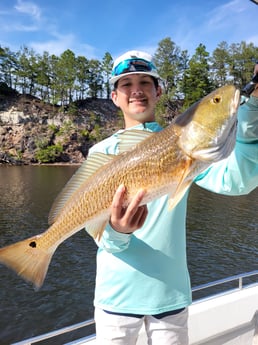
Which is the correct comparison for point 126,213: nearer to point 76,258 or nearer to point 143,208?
point 143,208

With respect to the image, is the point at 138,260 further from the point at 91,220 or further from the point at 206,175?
the point at 206,175

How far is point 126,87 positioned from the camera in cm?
246

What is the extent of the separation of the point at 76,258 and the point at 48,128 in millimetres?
48197

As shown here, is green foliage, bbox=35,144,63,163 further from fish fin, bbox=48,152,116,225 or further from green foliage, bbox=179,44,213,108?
fish fin, bbox=48,152,116,225

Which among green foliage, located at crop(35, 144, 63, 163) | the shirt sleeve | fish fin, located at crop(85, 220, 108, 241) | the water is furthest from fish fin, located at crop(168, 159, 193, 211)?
green foliage, located at crop(35, 144, 63, 163)

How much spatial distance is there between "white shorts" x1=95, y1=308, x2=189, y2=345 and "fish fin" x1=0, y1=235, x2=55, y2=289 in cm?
52

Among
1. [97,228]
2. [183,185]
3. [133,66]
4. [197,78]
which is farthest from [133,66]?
[197,78]

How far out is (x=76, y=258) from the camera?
40.8 feet

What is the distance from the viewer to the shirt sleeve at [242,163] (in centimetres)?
172

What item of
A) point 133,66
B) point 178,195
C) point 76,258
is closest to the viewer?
point 178,195

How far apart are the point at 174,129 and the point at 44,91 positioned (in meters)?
67.6

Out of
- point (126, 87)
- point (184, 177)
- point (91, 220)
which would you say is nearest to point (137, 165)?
point (184, 177)

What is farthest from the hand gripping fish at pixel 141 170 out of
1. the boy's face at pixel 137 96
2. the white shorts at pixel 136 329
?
the white shorts at pixel 136 329

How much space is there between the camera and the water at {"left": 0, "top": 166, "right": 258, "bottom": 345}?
8.64 meters
